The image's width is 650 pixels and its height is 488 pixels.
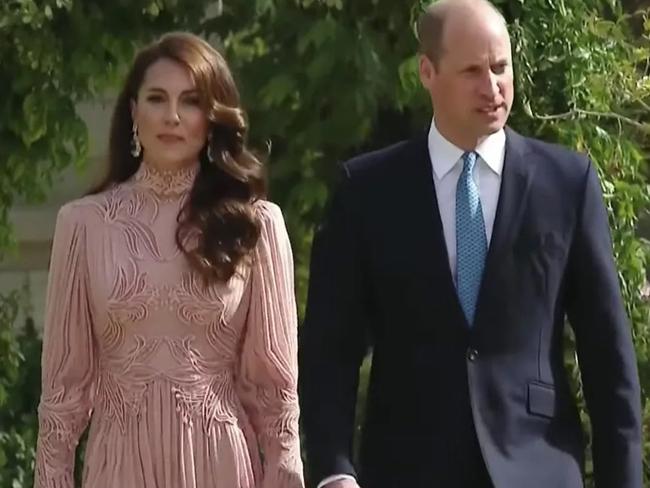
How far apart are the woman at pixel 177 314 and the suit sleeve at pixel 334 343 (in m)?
0.06

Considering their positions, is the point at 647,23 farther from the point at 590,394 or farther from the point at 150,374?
the point at 150,374

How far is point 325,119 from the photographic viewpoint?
18.8 ft

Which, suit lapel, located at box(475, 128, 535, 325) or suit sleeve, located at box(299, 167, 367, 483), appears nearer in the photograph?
suit lapel, located at box(475, 128, 535, 325)

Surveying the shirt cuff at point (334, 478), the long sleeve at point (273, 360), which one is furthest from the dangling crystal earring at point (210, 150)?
the shirt cuff at point (334, 478)

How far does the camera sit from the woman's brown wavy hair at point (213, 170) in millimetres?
3775

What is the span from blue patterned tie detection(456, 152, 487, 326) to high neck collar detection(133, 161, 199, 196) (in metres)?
0.62

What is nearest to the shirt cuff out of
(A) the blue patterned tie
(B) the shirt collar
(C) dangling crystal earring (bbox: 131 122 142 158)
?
(A) the blue patterned tie

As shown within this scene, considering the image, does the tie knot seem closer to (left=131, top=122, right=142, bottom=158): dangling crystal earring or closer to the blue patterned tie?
the blue patterned tie

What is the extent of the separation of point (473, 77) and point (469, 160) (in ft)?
0.63

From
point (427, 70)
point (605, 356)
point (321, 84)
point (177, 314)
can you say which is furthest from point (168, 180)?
point (321, 84)

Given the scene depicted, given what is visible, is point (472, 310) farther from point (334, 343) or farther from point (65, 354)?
point (65, 354)

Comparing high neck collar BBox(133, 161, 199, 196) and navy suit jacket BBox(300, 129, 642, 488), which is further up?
high neck collar BBox(133, 161, 199, 196)

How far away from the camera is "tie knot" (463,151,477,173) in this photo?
3.78m

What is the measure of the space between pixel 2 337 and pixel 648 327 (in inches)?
91.0
